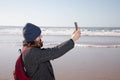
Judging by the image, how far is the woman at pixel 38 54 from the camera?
255 cm

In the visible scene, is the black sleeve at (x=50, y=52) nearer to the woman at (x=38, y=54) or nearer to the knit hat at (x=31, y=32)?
the woman at (x=38, y=54)

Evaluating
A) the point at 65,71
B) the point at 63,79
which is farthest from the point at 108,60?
the point at 63,79

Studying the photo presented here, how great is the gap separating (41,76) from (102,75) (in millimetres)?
5737

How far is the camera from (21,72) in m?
2.61

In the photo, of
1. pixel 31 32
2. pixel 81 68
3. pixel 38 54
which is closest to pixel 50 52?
pixel 38 54

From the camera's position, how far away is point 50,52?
2559mm

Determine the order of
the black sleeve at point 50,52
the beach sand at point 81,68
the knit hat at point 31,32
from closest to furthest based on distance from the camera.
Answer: the black sleeve at point 50,52 < the knit hat at point 31,32 < the beach sand at point 81,68

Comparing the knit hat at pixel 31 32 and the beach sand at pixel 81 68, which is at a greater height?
the knit hat at pixel 31 32

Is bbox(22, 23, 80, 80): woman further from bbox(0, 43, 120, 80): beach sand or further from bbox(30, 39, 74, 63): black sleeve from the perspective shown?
bbox(0, 43, 120, 80): beach sand

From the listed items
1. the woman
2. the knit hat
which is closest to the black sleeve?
the woman

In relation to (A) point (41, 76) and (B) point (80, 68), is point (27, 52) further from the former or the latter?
(B) point (80, 68)

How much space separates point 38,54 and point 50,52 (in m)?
0.12

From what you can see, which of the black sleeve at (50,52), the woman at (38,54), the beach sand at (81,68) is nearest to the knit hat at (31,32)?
the woman at (38,54)

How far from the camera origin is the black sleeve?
2535 mm
